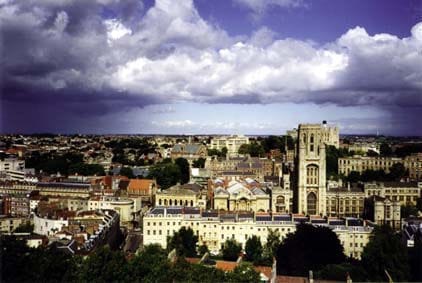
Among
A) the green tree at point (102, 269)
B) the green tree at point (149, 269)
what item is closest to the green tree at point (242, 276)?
the green tree at point (149, 269)

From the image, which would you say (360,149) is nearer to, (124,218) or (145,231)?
(124,218)

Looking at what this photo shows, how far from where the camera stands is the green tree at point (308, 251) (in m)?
11.6

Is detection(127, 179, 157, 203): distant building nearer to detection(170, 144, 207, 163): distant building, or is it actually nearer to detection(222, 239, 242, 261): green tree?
detection(222, 239, 242, 261): green tree

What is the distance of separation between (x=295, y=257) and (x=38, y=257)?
19.0 ft

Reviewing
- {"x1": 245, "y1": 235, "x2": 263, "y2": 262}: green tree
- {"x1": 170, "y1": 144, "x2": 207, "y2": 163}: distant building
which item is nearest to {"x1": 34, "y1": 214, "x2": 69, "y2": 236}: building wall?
{"x1": 245, "y1": 235, "x2": 263, "y2": 262}: green tree

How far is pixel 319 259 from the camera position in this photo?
11742 millimetres

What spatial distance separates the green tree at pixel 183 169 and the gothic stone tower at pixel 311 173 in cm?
1020

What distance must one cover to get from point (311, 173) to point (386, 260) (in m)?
7.88

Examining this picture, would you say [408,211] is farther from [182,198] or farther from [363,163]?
[363,163]

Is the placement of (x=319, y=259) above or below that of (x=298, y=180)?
below

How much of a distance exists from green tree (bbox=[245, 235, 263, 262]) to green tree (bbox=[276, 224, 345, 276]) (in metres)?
0.66

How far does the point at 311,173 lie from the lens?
18.1m

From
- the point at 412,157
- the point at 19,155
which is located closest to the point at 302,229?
the point at 412,157

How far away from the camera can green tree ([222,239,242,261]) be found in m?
13.3
